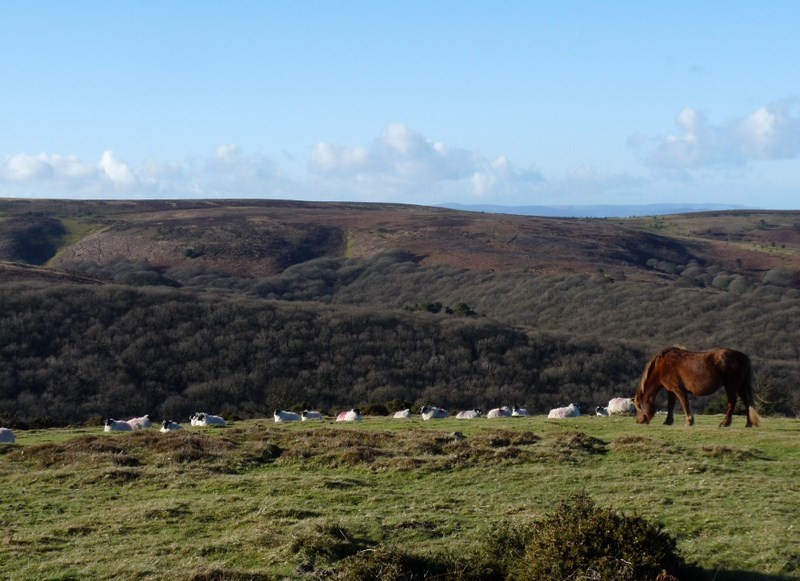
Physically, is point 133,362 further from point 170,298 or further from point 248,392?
point 170,298

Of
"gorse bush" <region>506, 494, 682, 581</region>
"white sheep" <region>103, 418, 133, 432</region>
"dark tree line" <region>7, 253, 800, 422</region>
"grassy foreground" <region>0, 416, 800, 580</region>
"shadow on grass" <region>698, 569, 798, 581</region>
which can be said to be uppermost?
"gorse bush" <region>506, 494, 682, 581</region>

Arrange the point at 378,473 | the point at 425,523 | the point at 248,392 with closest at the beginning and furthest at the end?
the point at 425,523
the point at 378,473
the point at 248,392

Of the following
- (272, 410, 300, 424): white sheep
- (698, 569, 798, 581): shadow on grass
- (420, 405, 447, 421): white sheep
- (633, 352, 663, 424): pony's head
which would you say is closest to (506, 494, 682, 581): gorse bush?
(698, 569, 798, 581): shadow on grass

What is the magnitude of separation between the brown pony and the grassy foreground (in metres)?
0.75

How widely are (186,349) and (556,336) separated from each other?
74.3ft

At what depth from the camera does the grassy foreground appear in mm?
10688

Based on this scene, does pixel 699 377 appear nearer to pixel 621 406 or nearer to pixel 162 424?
pixel 621 406

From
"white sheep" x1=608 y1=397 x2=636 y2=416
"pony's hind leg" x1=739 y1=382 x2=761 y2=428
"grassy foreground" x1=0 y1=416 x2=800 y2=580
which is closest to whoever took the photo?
"grassy foreground" x1=0 y1=416 x2=800 y2=580

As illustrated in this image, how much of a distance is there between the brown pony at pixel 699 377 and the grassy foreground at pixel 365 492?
0.75m

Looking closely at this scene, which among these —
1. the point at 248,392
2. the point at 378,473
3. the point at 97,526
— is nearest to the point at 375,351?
the point at 248,392

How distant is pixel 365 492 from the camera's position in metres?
14.4

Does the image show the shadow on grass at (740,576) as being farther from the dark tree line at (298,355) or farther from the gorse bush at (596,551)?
the dark tree line at (298,355)

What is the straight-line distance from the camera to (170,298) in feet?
179

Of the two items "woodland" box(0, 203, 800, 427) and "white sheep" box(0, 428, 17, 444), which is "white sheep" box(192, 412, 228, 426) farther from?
"woodland" box(0, 203, 800, 427)
